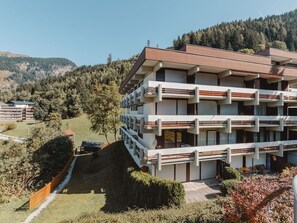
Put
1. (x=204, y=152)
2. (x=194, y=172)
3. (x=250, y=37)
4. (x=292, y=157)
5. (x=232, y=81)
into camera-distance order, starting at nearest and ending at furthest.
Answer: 1. (x=204, y=152)
2. (x=194, y=172)
3. (x=232, y=81)
4. (x=292, y=157)
5. (x=250, y=37)

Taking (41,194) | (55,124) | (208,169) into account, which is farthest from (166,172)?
(55,124)

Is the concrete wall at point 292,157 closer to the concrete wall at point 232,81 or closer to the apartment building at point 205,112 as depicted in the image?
the apartment building at point 205,112

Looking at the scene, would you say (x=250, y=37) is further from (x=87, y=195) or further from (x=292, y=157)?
(x=87, y=195)

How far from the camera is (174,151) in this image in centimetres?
1554

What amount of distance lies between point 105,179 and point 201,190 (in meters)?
10.6

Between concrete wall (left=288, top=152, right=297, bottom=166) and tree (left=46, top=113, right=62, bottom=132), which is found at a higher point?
tree (left=46, top=113, right=62, bottom=132)

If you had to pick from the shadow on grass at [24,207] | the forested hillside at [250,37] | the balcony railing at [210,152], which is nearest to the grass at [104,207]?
the shadow on grass at [24,207]

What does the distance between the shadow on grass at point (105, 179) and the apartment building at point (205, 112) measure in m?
3.34

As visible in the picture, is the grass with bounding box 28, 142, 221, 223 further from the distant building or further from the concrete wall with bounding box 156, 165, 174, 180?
the distant building

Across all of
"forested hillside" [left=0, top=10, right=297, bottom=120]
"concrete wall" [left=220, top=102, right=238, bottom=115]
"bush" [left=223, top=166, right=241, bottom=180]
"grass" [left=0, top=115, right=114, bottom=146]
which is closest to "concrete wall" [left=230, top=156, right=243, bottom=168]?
"bush" [left=223, top=166, right=241, bottom=180]

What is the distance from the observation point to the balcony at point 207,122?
1521 cm

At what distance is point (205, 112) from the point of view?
18.6m

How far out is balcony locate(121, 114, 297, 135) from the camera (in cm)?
1521

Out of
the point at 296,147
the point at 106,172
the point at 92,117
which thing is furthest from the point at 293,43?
the point at 106,172
